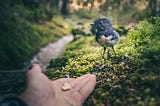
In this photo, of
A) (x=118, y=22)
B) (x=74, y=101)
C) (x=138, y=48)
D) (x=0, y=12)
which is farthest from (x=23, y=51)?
(x=74, y=101)

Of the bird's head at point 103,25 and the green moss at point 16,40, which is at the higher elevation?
the green moss at point 16,40

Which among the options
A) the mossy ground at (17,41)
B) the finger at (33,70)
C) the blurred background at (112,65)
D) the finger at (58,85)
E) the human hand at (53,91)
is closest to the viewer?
the human hand at (53,91)

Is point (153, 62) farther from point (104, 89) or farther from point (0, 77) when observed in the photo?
point (0, 77)

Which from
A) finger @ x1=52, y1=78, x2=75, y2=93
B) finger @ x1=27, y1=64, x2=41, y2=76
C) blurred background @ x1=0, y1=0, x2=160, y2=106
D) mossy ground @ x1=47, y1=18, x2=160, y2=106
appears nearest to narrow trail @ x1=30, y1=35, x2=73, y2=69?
blurred background @ x1=0, y1=0, x2=160, y2=106

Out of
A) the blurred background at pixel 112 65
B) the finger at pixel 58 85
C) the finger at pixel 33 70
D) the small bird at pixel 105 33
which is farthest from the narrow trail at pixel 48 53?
the finger at pixel 33 70

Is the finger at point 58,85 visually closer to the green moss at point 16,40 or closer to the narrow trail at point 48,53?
the green moss at point 16,40

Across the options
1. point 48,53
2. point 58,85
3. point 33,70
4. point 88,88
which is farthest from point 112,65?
point 48,53
